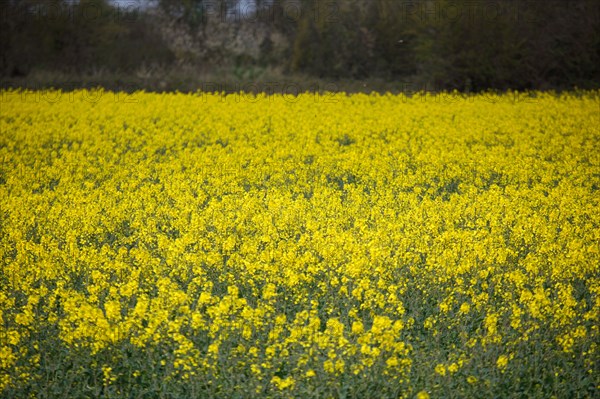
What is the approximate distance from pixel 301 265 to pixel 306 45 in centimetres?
2290

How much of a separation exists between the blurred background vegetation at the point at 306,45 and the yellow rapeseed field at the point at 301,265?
957 cm

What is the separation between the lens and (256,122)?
17203mm

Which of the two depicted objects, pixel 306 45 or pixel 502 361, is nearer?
pixel 502 361

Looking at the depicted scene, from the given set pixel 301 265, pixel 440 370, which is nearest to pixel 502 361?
pixel 440 370

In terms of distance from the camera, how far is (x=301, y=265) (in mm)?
7457

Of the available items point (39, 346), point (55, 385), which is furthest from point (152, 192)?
point (55, 385)

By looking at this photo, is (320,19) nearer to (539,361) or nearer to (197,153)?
(197,153)

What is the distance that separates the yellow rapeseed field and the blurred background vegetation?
9573 mm

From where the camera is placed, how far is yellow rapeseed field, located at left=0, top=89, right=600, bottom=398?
5.72m

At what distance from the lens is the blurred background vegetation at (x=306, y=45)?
82.1 ft

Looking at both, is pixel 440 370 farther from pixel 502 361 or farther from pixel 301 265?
pixel 301 265

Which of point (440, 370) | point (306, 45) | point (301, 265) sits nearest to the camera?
point (440, 370)

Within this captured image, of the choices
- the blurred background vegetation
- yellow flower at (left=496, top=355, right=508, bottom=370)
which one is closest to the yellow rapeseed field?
yellow flower at (left=496, top=355, right=508, bottom=370)

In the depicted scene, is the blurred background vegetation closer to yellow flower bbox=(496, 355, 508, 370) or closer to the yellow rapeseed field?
the yellow rapeseed field
